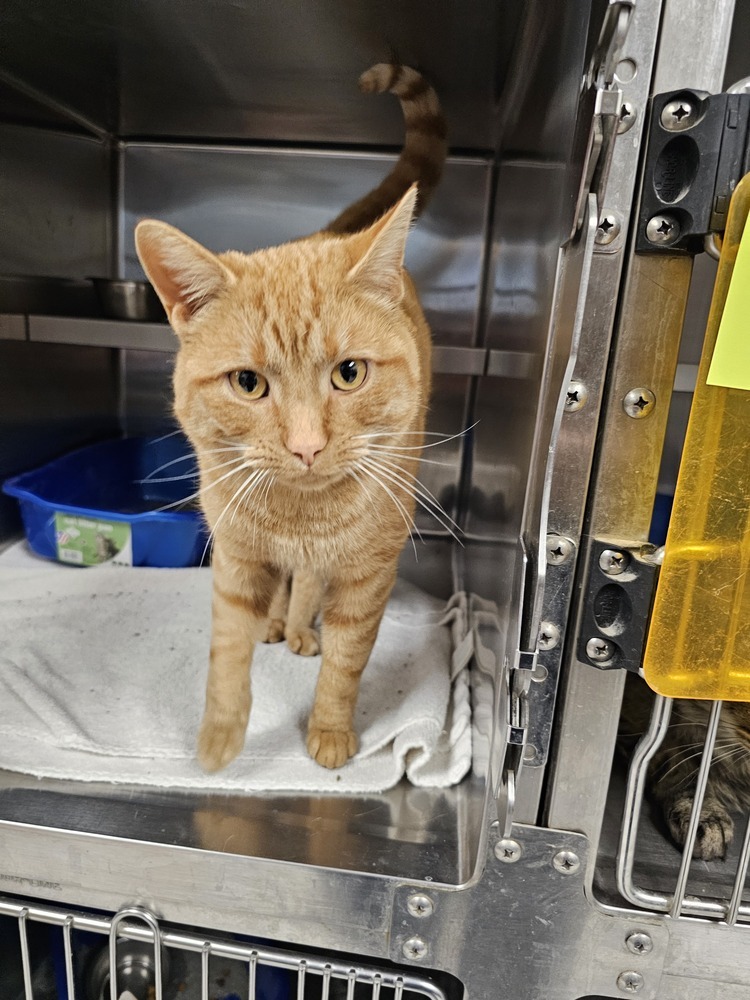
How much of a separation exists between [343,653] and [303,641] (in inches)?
10.5

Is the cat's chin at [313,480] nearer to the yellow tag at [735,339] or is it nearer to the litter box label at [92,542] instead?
the yellow tag at [735,339]

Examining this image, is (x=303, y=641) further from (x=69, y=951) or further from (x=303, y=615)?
(x=69, y=951)

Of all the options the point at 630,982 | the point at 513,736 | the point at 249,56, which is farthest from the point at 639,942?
the point at 249,56

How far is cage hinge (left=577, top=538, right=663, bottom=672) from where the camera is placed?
1.74ft

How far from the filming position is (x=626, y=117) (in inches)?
18.1

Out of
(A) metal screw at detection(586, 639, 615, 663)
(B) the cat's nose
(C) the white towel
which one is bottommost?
(C) the white towel

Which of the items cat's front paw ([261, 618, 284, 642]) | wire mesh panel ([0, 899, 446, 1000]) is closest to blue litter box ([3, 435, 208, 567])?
cat's front paw ([261, 618, 284, 642])

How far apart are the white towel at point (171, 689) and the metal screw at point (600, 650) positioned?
33 centimetres

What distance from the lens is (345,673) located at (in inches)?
32.7

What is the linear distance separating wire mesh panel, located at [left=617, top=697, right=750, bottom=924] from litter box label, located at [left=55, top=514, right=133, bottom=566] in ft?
3.23

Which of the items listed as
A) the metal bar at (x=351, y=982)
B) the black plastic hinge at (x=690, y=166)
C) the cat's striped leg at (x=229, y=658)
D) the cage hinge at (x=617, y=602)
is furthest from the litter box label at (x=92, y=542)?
the black plastic hinge at (x=690, y=166)

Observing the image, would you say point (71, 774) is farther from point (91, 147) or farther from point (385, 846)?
point (91, 147)

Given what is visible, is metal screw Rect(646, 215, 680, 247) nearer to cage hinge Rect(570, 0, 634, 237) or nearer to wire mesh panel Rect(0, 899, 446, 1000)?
cage hinge Rect(570, 0, 634, 237)

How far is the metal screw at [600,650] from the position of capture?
1.80 ft
